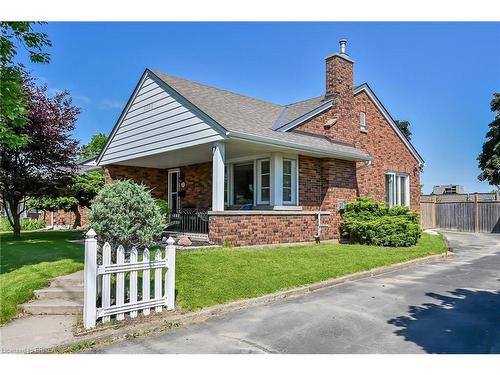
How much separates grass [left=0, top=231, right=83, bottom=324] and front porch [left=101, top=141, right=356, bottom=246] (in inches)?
147

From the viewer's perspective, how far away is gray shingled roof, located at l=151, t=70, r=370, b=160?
12.4 meters

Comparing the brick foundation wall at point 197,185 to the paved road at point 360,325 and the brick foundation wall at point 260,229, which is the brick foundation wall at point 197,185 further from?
the paved road at point 360,325

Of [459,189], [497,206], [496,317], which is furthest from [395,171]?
[459,189]

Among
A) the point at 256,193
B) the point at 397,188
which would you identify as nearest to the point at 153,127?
the point at 256,193

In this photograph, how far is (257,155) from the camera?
1419 centimetres

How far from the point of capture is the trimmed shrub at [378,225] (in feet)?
44.0

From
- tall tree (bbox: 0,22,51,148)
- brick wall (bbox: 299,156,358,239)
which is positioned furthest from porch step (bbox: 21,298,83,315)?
brick wall (bbox: 299,156,358,239)

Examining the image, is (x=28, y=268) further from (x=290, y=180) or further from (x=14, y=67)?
(x=290, y=180)

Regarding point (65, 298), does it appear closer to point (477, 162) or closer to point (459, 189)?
point (477, 162)

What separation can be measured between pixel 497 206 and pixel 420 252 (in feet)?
43.1

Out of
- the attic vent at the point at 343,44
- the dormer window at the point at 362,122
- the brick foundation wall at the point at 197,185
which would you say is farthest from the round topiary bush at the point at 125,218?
the attic vent at the point at 343,44

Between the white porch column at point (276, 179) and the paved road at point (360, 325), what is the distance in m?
5.26

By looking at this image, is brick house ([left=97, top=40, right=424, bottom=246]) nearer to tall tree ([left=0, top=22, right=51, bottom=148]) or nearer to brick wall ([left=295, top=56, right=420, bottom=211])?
brick wall ([left=295, top=56, right=420, bottom=211])

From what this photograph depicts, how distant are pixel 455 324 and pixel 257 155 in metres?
9.52
